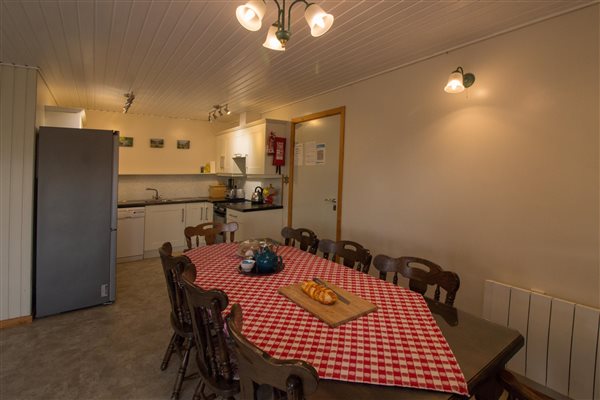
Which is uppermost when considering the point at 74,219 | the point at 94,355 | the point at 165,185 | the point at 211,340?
the point at 165,185

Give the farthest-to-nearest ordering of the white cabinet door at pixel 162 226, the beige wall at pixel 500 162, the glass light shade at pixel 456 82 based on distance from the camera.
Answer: the white cabinet door at pixel 162 226 → the glass light shade at pixel 456 82 → the beige wall at pixel 500 162

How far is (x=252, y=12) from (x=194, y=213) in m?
4.25

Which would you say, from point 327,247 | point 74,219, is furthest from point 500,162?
point 74,219

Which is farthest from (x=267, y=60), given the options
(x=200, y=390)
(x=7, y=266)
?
(x=7, y=266)

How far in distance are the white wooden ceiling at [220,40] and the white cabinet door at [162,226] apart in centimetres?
194

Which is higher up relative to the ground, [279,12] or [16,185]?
[279,12]

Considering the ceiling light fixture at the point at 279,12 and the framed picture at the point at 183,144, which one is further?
the framed picture at the point at 183,144

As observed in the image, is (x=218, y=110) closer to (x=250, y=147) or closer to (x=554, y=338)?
(x=250, y=147)

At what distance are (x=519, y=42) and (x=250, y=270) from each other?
7.57 ft

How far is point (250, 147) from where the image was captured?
4434 mm

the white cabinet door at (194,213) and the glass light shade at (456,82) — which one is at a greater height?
the glass light shade at (456,82)

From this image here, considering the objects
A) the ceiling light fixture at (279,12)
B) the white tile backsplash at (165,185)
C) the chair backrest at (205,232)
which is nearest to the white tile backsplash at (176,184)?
the white tile backsplash at (165,185)

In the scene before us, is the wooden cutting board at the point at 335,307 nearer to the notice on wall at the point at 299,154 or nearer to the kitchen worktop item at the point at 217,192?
the notice on wall at the point at 299,154

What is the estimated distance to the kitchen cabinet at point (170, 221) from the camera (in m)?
4.60
